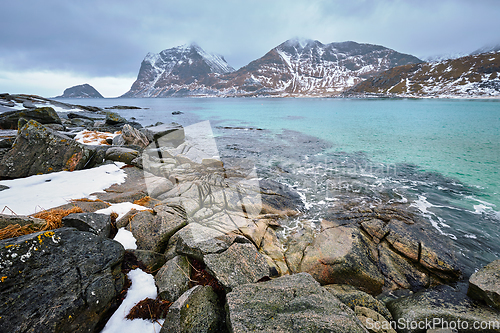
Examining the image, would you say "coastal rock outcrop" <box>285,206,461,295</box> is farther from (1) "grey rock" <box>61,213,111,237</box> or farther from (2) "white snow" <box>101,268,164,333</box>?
(1) "grey rock" <box>61,213,111,237</box>

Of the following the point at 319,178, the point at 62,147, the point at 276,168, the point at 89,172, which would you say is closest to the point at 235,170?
the point at 276,168

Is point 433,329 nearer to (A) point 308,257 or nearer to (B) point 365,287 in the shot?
(B) point 365,287

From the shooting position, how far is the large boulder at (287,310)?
3.11 metres

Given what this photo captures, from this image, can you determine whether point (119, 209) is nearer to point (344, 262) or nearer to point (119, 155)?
point (119, 155)

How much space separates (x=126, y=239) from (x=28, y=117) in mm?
22018

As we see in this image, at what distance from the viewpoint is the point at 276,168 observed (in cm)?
1490

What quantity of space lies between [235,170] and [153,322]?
10821 mm

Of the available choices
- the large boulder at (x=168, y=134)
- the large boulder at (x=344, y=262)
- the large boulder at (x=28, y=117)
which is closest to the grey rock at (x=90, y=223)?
the large boulder at (x=344, y=262)

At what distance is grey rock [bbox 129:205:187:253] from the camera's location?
4.99 metres

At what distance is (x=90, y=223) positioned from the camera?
4.31m

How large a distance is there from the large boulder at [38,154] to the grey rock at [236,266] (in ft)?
25.1

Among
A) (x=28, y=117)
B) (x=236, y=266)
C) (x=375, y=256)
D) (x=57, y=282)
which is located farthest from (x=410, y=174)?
(x=28, y=117)

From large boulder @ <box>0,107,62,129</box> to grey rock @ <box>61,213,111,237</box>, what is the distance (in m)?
20.4

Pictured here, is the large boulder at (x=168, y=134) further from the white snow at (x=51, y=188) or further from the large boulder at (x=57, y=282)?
the large boulder at (x=57, y=282)
